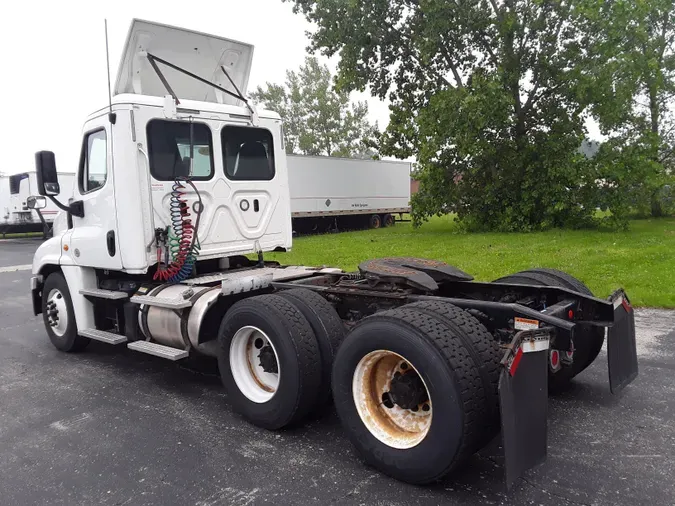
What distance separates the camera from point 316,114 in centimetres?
4416

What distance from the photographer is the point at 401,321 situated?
3.28 m

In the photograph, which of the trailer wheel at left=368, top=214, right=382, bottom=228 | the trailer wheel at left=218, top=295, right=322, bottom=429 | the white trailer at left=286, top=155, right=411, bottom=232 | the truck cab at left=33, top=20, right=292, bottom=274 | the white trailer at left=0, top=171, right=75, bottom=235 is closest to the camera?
the trailer wheel at left=218, top=295, right=322, bottom=429

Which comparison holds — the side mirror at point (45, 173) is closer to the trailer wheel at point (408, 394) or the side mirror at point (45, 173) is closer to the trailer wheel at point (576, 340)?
the trailer wheel at point (408, 394)

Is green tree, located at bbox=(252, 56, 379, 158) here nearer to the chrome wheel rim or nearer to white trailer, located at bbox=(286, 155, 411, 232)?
white trailer, located at bbox=(286, 155, 411, 232)

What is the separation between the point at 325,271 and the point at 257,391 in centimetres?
174

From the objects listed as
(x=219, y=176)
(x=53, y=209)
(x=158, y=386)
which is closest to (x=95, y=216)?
(x=219, y=176)

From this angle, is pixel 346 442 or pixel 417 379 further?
pixel 346 442

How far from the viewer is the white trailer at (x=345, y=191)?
24047mm

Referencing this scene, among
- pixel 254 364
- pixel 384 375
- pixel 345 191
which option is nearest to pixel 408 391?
pixel 384 375

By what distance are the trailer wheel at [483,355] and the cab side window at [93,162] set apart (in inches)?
149

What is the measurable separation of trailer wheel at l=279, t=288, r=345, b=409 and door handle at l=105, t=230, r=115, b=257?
2.18 metres

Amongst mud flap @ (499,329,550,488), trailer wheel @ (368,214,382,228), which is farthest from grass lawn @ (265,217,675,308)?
trailer wheel @ (368,214,382,228)

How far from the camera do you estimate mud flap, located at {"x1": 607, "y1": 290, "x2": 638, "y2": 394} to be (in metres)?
3.91

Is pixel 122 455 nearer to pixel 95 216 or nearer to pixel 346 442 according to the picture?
pixel 346 442
